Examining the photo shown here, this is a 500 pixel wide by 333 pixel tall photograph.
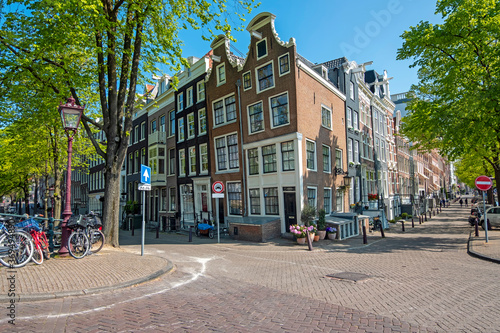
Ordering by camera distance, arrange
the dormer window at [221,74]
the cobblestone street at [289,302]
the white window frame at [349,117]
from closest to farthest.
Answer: the cobblestone street at [289,302] < the dormer window at [221,74] < the white window frame at [349,117]

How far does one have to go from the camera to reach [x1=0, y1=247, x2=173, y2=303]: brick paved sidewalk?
5840mm

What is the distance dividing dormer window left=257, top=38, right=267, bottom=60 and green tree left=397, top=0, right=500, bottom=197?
786 centimetres

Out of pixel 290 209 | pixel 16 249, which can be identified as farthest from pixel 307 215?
pixel 16 249

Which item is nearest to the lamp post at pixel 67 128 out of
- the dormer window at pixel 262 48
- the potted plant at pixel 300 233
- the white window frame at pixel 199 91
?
the potted plant at pixel 300 233

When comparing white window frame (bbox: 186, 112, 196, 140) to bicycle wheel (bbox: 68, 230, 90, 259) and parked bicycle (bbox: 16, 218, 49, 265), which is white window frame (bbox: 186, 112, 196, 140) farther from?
parked bicycle (bbox: 16, 218, 49, 265)

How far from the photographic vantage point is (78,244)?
9.24m

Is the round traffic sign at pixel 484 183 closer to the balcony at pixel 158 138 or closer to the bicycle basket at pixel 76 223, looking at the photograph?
the bicycle basket at pixel 76 223

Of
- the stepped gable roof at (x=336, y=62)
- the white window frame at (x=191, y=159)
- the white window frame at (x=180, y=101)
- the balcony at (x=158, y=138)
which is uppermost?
the stepped gable roof at (x=336, y=62)

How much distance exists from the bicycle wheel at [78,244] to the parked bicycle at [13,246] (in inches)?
60.1

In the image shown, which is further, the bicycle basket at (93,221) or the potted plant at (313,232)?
the potted plant at (313,232)

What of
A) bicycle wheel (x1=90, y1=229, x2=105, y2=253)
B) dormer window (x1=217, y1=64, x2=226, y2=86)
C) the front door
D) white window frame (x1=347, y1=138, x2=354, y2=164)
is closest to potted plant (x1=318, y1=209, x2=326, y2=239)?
the front door

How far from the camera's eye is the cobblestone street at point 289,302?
467cm

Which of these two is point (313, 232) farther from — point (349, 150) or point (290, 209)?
point (349, 150)

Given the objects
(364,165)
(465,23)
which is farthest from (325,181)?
(465,23)
